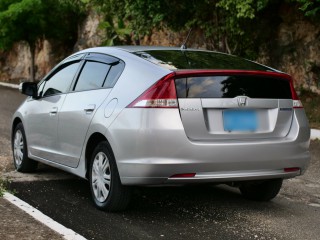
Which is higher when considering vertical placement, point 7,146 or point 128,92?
point 128,92

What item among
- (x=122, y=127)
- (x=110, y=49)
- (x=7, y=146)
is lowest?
(x=7, y=146)

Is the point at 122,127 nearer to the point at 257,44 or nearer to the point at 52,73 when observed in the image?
the point at 52,73

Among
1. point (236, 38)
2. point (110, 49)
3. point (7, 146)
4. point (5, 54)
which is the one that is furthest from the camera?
point (5, 54)

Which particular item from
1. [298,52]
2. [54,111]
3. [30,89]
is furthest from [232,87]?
[298,52]

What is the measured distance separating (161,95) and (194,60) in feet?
2.41

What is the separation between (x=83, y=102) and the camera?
5629mm

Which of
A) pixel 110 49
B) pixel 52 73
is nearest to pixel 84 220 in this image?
pixel 110 49

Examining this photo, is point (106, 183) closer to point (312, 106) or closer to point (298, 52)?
point (312, 106)

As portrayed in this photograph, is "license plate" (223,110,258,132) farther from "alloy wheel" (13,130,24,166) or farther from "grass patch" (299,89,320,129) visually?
"grass patch" (299,89,320,129)

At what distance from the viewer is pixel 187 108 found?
4.74 metres

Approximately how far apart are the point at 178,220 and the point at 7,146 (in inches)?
191

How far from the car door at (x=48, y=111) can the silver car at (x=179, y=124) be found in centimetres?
41

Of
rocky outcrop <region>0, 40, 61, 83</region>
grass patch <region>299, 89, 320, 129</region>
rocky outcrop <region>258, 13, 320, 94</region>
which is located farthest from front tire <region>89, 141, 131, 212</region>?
rocky outcrop <region>0, 40, 61, 83</region>

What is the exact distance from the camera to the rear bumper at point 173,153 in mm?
4676
